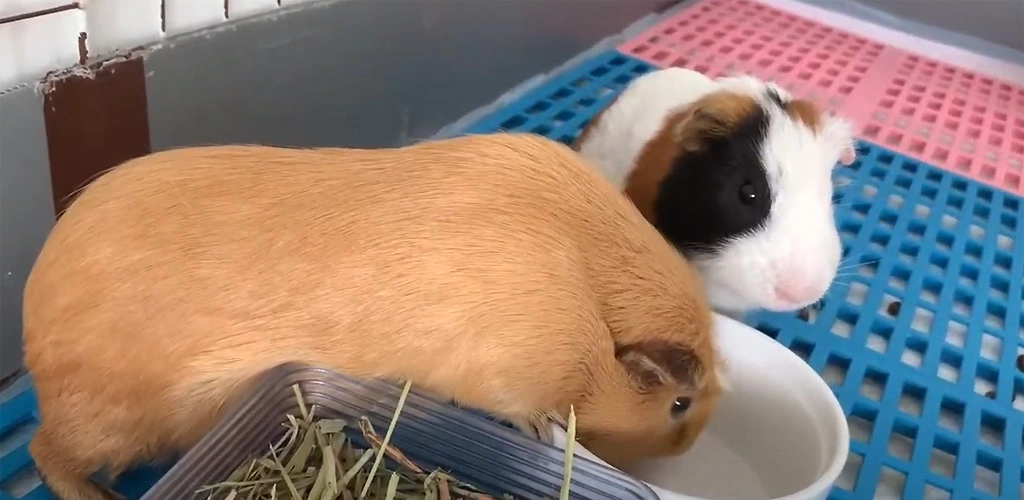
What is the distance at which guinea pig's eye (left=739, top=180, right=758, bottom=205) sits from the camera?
959 mm

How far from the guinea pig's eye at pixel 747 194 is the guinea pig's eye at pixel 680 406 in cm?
30

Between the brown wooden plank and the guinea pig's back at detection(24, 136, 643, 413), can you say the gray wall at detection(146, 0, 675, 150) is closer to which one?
the brown wooden plank

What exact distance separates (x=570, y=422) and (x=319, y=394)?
6.9 inches

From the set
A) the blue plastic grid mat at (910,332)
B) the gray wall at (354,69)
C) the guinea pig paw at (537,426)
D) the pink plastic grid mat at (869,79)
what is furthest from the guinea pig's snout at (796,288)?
the pink plastic grid mat at (869,79)

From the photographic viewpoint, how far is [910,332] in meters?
1.12

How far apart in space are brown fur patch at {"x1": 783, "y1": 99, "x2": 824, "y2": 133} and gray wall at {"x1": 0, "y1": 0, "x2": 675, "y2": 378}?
20.9 inches

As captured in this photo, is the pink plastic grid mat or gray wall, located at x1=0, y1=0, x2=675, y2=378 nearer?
gray wall, located at x1=0, y1=0, x2=675, y2=378

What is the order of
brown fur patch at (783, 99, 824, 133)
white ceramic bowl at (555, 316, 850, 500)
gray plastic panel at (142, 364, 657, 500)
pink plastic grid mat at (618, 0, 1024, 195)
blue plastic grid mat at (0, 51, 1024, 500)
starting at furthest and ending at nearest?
pink plastic grid mat at (618, 0, 1024, 195) → brown fur patch at (783, 99, 824, 133) → blue plastic grid mat at (0, 51, 1024, 500) → white ceramic bowl at (555, 316, 850, 500) → gray plastic panel at (142, 364, 657, 500)

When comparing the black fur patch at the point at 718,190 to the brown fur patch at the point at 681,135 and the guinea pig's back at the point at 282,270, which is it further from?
the guinea pig's back at the point at 282,270

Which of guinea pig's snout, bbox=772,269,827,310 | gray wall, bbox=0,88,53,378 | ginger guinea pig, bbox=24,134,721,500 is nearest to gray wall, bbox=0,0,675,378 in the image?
gray wall, bbox=0,88,53,378

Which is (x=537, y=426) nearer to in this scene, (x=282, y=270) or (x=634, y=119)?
(x=282, y=270)

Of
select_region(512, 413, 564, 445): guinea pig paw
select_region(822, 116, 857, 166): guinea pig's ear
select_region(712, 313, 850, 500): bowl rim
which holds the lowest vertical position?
select_region(712, 313, 850, 500): bowl rim

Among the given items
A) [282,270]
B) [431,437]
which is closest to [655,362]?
[431,437]

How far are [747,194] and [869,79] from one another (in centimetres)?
93
